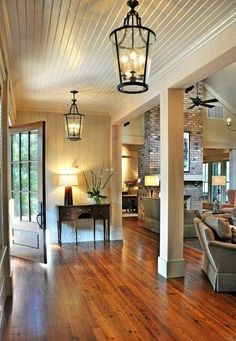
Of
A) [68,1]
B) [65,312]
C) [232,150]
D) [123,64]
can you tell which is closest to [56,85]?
[68,1]

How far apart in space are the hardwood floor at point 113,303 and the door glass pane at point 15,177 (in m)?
1.27

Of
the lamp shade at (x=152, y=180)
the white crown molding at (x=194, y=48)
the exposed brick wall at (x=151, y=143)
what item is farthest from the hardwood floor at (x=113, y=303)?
the exposed brick wall at (x=151, y=143)

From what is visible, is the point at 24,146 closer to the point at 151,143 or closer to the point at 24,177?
the point at 24,177

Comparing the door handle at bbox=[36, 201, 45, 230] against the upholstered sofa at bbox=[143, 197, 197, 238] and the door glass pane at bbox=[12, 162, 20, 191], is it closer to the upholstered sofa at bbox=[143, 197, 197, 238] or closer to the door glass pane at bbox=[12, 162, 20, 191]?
the door glass pane at bbox=[12, 162, 20, 191]

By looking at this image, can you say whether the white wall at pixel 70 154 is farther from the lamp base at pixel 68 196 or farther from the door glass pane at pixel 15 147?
the door glass pane at pixel 15 147

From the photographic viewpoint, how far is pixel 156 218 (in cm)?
803

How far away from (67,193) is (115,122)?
1.89 meters

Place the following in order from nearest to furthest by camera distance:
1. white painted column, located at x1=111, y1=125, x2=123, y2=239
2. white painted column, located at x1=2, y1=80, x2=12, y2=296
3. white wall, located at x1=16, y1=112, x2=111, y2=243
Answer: white painted column, located at x1=2, y1=80, x2=12, y2=296, white wall, located at x1=16, y1=112, x2=111, y2=243, white painted column, located at x1=111, y1=125, x2=123, y2=239

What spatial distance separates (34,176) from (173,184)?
7.62 ft

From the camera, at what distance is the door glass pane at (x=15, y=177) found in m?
5.38

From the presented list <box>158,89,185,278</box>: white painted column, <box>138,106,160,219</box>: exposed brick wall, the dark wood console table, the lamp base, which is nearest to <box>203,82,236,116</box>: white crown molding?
<box>138,106,160,219</box>: exposed brick wall

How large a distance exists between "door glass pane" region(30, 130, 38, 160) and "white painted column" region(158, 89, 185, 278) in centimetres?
215

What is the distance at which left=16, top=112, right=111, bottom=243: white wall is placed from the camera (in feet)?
21.9

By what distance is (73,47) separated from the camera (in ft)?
11.5
